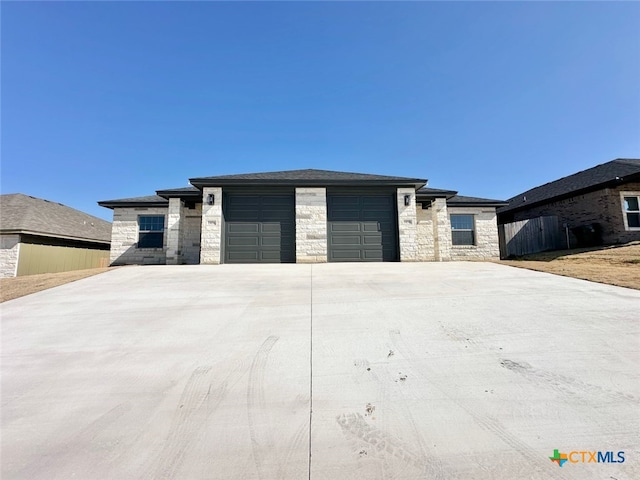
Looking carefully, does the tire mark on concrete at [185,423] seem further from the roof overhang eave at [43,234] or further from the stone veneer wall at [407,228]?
the roof overhang eave at [43,234]

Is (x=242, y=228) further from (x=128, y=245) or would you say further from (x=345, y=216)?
(x=128, y=245)

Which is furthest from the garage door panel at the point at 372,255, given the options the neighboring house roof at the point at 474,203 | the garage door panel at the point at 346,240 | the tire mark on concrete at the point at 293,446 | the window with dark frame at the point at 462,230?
the tire mark on concrete at the point at 293,446

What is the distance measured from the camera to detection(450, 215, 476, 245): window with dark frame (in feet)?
53.1

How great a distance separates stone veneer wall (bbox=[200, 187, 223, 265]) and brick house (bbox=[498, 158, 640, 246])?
56.9 ft

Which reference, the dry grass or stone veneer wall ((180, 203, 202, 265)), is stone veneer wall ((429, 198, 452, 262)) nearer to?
the dry grass

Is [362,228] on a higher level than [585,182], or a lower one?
lower

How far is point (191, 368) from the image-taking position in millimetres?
3445

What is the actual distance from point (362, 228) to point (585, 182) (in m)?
13.1

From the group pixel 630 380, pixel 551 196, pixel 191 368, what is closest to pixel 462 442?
pixel 630 380

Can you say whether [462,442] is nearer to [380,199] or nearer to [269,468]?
[269,468]

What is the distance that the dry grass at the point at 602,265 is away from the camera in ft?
23.7

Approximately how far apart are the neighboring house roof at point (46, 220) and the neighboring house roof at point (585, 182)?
2789cm

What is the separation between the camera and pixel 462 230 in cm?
1627

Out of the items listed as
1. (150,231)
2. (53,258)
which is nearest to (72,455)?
(150,231)
